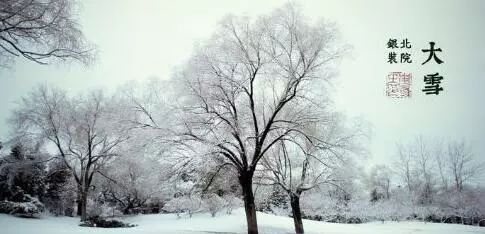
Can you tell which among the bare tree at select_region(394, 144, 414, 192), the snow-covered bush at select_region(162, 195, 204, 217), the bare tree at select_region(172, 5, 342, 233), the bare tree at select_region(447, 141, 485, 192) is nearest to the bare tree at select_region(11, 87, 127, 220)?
the snow-covered bush at select_region(162, 195, 204, 217)

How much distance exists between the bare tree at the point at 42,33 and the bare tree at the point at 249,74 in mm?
5356

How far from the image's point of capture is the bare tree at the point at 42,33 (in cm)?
796

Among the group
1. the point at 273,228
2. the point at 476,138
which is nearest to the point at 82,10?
the point at 273,228

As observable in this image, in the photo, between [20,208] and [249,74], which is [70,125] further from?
[249,74]

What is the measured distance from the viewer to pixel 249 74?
1486 cm

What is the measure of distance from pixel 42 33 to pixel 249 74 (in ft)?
26.9

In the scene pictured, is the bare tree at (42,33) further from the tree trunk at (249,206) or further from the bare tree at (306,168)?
the bare tree at (306,168)

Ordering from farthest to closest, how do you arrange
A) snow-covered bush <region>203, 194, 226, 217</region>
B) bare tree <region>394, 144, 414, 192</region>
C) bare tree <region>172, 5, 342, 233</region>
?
1. bare tree <region>394, 144, 414, 192</region>
2. snow-covered bush <region>203, 194, 226, 217</region>
3. bare tree <region>172, 5, 342, 233</region>

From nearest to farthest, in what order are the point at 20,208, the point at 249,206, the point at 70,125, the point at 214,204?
the point at 249,206 → the point at 214,204 → the point at 20,208 → the point at 70,125

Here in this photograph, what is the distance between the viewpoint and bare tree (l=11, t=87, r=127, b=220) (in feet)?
93.6

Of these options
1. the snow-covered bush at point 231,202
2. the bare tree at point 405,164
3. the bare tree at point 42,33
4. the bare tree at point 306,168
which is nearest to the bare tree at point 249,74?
the bare tree at point 306,168

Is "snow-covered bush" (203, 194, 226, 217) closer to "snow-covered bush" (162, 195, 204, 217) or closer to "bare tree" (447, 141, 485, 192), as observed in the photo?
"snow-covered bush" (162, 195, 204, 217)

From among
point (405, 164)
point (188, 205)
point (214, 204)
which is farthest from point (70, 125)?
point (405, 164)

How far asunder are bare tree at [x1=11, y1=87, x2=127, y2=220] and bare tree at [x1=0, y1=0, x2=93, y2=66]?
1993 centimetres
